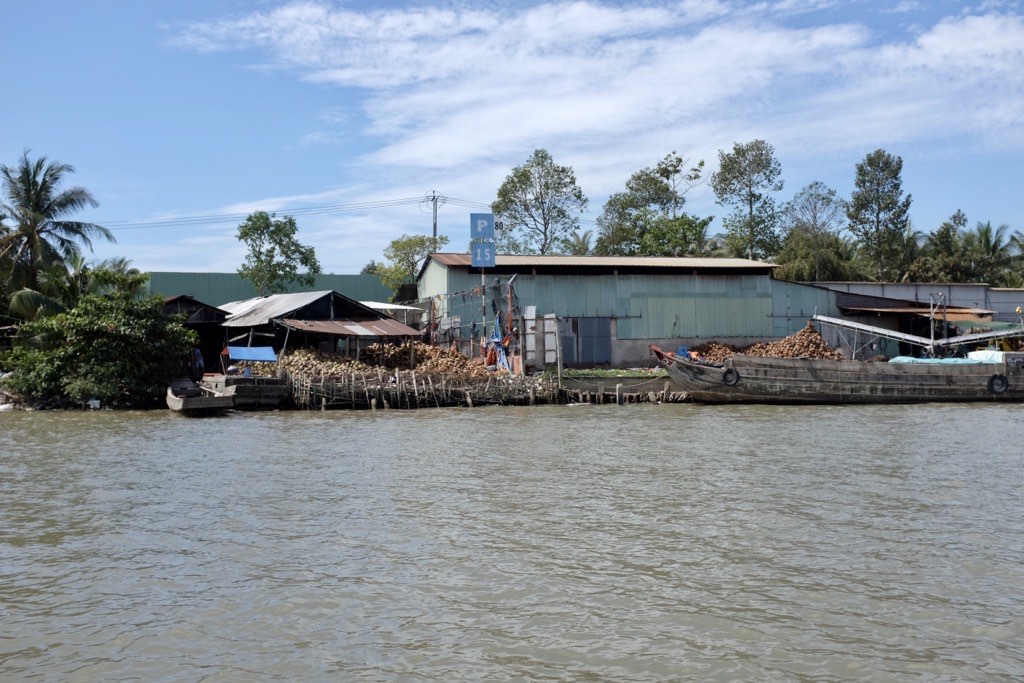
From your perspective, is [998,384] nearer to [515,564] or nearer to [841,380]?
[841,380]

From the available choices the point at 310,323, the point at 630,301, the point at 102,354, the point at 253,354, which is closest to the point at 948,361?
the point at 630,301

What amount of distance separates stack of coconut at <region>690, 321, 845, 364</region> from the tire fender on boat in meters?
4.97

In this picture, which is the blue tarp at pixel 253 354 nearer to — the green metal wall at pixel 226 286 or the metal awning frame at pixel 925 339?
the green metal wall at pixel 226 286

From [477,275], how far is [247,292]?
681 inches

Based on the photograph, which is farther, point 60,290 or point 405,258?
point 405,258

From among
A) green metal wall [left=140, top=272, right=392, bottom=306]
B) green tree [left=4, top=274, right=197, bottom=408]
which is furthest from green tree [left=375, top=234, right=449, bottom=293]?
green tree [left=4, top=274, right=197, bottom=408]

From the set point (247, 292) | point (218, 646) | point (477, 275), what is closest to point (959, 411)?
point (477, 275)

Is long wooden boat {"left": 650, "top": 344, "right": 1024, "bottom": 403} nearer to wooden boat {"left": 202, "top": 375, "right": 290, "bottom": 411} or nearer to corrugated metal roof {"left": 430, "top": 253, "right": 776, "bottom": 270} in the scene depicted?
corrugated metal roof {"left": 430, "top": 253, "right": 776, "bottom": 270}

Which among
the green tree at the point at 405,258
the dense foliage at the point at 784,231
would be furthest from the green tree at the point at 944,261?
the green tree at the point at 405,258

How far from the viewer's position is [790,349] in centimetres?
3216

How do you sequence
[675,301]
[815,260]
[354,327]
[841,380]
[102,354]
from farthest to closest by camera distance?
1. [815,260]
2. [675,301]
3. [354,327]
4. [841,380]
5. [102,354]

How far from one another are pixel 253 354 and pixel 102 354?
15.0 ft

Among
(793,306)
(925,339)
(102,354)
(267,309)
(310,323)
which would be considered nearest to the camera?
(102,354)

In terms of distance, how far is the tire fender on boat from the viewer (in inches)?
1134
